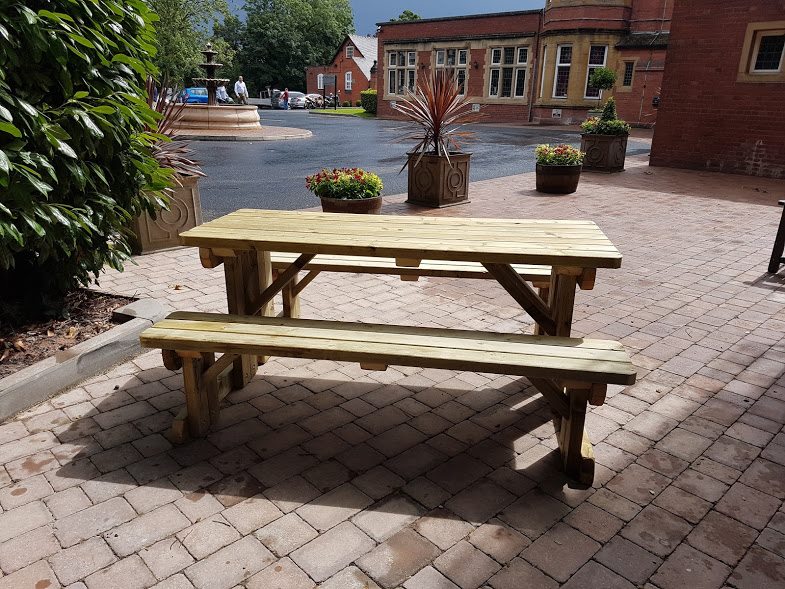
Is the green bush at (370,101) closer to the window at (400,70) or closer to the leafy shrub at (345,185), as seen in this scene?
the window at (400,70)

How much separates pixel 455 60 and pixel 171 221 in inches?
1272

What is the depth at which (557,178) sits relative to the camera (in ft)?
34.4

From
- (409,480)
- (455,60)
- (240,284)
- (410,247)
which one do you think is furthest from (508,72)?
(409,480)

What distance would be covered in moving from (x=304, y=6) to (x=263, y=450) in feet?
223

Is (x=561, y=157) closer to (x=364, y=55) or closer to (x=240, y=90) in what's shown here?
(x=240, y=90)

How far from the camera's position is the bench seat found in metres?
2.48

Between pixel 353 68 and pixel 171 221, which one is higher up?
pixel 353 68

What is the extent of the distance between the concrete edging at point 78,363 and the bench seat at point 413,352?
981 mm

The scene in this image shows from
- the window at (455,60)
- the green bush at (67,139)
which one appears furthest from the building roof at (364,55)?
the green bush at (67,139)

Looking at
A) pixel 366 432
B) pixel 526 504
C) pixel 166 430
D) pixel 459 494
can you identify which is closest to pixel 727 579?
pixel 526 504

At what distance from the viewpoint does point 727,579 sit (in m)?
2.14

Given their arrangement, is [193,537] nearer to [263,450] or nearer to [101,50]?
[263,450]

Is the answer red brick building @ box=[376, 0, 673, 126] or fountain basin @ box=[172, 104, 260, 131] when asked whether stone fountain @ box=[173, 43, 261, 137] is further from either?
red brick building @ box=[376, 0, 673, 126]

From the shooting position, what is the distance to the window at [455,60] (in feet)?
114
